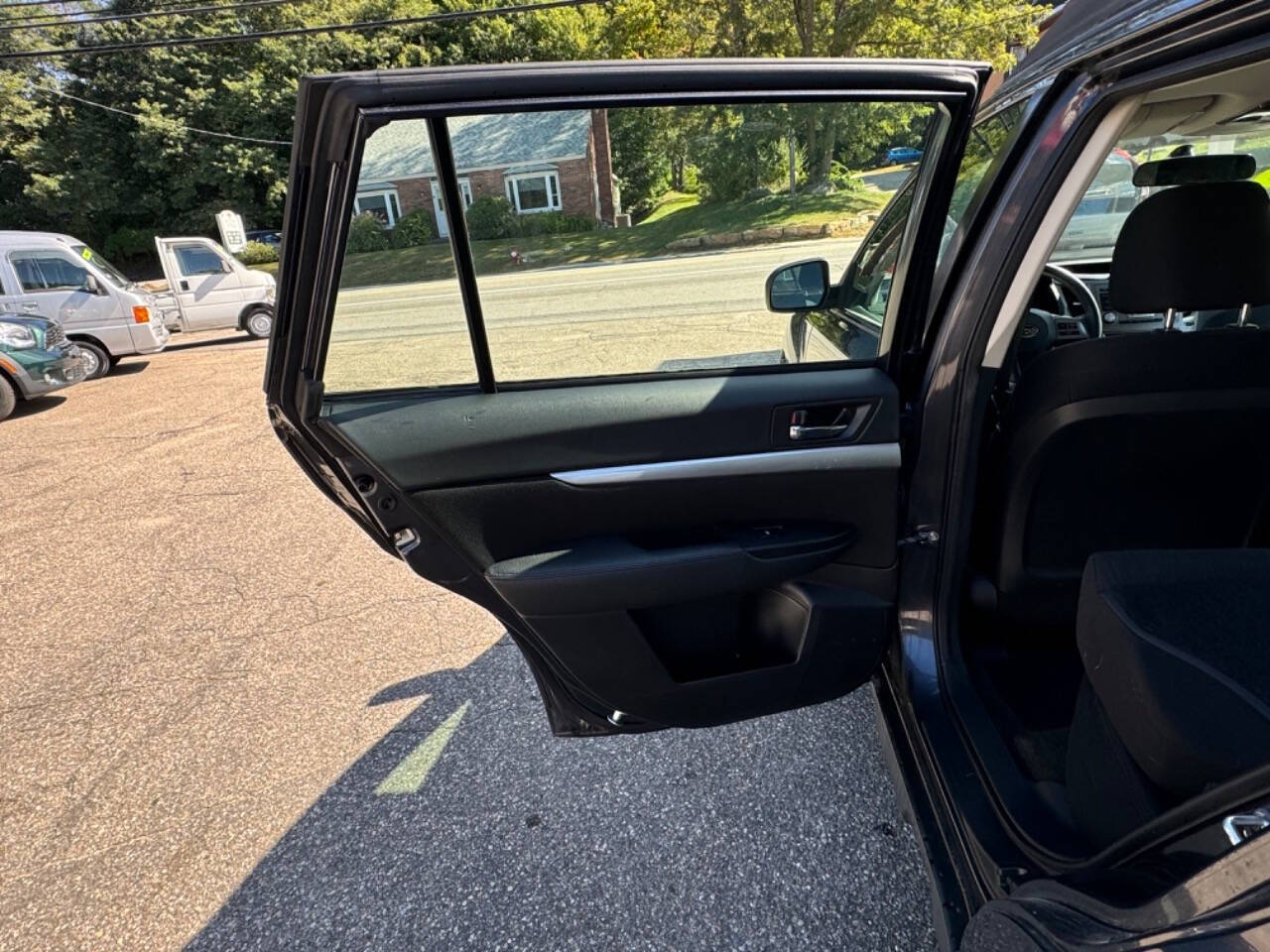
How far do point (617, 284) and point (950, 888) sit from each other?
4.87ft

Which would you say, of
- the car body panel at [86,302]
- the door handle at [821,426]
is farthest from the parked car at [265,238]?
the door handle at [821,426]

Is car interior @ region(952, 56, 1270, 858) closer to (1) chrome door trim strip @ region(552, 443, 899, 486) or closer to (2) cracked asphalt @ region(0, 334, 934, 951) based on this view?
(1) chrome door trim strip @ region(552, 443, 899, 486)

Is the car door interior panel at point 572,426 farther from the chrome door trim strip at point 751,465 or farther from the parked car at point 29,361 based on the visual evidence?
the parked car at point 29,361

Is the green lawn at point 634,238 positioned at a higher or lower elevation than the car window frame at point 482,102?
lower

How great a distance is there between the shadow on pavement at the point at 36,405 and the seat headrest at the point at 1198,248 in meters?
10.1

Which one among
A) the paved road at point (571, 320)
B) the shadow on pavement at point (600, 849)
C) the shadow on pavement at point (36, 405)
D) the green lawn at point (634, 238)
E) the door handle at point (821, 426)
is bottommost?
the shadow on pavement at point (600, 849)

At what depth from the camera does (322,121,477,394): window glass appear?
1.32 meters

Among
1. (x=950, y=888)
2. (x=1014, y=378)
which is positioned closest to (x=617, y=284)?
(x=1014, y=378)

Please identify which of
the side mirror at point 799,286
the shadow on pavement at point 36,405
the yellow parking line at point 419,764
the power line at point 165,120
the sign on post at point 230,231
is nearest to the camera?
the side mirror at point 799,286

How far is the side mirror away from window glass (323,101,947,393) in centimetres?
3

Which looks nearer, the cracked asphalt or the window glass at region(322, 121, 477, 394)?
the window glass at region(322, 121, 477, 394)

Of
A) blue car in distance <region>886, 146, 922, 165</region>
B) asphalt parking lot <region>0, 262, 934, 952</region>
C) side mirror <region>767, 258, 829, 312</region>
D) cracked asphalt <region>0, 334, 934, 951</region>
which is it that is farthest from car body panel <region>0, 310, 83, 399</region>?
blue car in distance <region>886, 146, 922, 165</region>

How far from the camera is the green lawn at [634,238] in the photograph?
1442 millimetres

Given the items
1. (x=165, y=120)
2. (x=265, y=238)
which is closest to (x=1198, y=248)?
(x=265, y=238)
